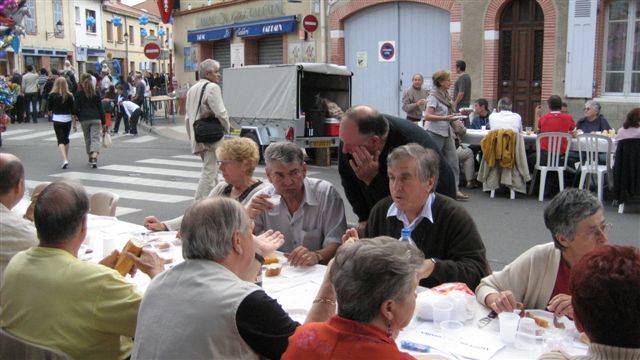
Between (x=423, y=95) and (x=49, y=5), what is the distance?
109ft

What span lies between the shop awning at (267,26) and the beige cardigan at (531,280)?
1731cm

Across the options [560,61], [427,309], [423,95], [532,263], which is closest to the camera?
[427,309]

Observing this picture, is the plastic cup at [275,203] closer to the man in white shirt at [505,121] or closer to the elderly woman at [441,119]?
the elderly woman at [441,119]

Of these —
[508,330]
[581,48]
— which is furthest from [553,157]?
[508,330]

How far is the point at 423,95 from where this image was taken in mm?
12117

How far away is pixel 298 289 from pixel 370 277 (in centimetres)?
140

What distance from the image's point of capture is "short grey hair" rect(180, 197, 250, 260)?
239 centimetres

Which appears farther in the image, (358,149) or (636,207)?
(636,207)

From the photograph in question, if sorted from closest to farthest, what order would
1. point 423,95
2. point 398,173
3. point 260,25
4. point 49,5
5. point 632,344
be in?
1. point 632,344
2. point 398,173
3. point 423,95
4. point 260,25
5. point 49,5

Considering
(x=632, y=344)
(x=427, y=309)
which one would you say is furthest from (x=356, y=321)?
(x=427, y=309)

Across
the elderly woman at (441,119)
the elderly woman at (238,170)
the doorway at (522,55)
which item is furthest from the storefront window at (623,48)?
the elderly woman at (238,170)

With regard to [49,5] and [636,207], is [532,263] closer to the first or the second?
[636,207]

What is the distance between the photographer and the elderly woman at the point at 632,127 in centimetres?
809

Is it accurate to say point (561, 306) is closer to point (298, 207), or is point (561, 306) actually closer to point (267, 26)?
point (298, 207)
